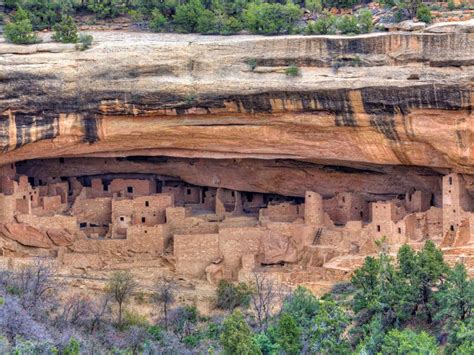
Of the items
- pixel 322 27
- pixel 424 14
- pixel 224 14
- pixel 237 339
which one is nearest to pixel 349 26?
pixel 322 27

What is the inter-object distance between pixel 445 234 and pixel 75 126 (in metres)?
7.16

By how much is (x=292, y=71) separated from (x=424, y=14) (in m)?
2.95

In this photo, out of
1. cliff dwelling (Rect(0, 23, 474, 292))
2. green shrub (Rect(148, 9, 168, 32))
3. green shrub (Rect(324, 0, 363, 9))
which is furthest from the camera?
green shrub (Rect(324, 0, 363, 9))

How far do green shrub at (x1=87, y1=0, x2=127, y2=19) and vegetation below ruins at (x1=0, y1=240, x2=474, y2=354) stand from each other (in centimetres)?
610

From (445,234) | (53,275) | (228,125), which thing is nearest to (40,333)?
(53,275)

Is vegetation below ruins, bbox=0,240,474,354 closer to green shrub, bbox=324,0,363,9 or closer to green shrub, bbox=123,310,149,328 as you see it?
green shrub, bbox=123,310,149,328

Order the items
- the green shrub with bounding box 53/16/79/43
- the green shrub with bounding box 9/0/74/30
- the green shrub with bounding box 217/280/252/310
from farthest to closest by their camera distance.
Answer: the green shrub with bounding box 9/0/74/30 → the green shrub with bounding box 53/16/79/43 → the green shrub with bounding box 217/280/252/310

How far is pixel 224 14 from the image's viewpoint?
92.6 feet

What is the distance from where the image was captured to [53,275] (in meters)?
26.3

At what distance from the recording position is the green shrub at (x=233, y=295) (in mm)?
25719

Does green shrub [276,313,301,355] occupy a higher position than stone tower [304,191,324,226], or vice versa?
stone tower [304,191,324,226]

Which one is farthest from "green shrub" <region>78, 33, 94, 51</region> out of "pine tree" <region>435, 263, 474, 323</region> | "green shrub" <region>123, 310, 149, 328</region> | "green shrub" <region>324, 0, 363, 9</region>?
"pine tree" <region>435, 263, 474, 323</region>

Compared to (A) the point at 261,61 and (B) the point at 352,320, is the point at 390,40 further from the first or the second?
(B) the point at 352,320

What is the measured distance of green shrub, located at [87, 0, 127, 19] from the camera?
29734mm
